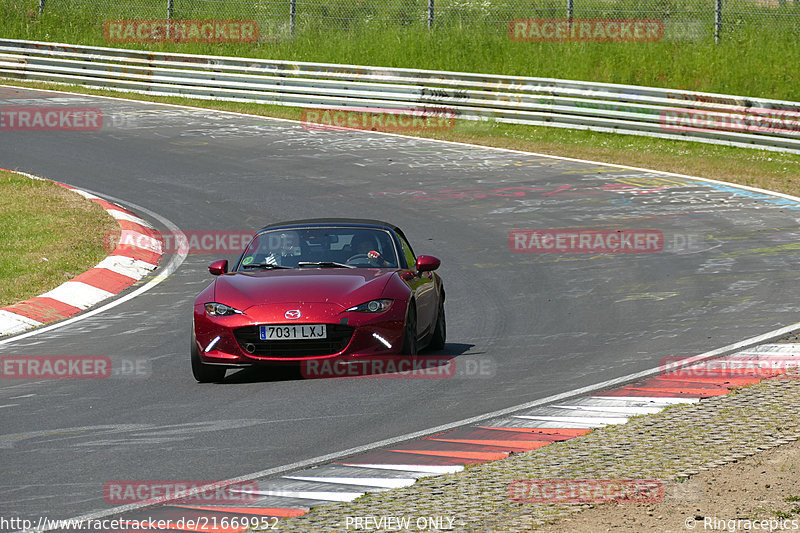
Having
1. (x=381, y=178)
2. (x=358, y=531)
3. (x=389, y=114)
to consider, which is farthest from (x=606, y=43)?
(x=358, y=531)

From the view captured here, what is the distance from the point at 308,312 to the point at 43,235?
322 inches

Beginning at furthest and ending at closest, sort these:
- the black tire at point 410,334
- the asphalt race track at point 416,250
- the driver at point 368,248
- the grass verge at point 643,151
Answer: the grass verge at point 643,151
the driver at point 368,248
the black tire at point 410,334
the asphalt race track at point 416,250

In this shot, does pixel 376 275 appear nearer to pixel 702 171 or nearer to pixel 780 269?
pixel 780 269

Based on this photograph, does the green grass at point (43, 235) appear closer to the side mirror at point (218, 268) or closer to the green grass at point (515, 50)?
the side mirror at point (218, 268)

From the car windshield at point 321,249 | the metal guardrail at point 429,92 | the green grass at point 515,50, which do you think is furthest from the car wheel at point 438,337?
the green grass at point 515,50

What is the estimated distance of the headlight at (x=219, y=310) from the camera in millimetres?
9984

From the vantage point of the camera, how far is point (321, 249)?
11242mm

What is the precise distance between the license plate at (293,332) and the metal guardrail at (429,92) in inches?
632

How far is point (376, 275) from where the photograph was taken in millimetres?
10625

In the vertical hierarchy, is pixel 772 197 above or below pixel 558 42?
below

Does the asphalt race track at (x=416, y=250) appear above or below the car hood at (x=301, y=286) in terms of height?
below

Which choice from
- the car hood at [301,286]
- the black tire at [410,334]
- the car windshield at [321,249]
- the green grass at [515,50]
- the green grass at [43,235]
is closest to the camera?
the car hood at [301,286]

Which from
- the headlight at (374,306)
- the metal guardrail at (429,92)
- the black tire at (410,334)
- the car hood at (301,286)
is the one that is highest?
the metal guardrail at (429,92)

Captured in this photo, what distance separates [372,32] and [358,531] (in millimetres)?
28838
